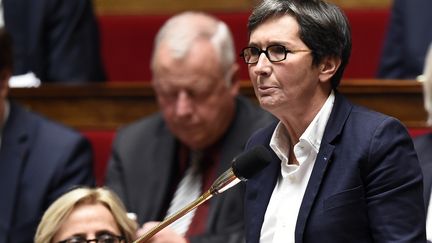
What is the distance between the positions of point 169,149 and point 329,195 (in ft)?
2.02

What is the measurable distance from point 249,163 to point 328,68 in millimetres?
115

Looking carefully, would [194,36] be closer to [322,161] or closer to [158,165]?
[158,165]

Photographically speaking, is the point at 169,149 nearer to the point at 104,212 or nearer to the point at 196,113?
the point at 196,113

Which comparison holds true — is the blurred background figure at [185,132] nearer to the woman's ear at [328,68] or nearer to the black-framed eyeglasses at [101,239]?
the black-framed eyeglasses at [101,239]

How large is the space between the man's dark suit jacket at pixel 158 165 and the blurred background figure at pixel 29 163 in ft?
0.18

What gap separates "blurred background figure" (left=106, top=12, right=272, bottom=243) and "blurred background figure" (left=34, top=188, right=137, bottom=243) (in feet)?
0.91

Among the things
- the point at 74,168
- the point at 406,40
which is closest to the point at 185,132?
the point at 74,168

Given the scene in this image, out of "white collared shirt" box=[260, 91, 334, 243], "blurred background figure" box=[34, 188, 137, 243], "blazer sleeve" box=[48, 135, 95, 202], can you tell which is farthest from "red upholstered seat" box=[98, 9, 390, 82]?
"white collared shirt" box=[260, 91, 334, 243]

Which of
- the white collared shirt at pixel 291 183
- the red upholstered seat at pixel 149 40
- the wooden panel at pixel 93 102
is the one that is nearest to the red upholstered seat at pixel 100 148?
the wooden panel at pixel 93 102

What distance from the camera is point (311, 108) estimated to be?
794 millimetres

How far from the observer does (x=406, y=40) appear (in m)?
1.57

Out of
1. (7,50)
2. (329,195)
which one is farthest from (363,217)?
(7,50)

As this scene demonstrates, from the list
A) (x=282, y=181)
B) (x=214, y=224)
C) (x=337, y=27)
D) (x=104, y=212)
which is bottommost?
(x=214, y=224)

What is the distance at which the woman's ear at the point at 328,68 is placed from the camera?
783 millimetres
